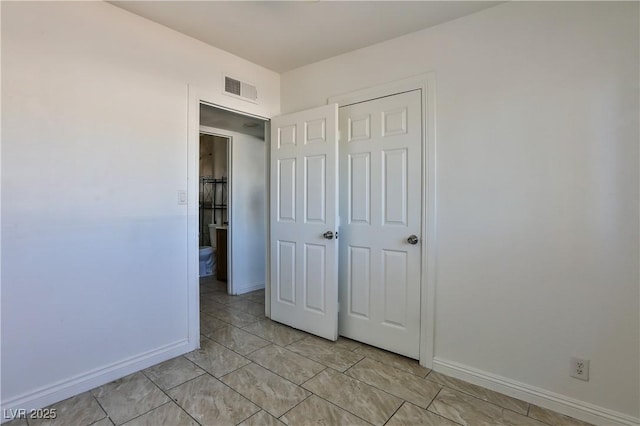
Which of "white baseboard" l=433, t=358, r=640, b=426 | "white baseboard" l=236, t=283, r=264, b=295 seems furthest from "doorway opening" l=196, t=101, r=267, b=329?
"white baseboard" l=433, t=358, r=640, b=426

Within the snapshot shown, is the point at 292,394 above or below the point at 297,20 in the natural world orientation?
below

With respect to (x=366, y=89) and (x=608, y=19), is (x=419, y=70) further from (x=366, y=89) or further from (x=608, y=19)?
(x=608, y=19)

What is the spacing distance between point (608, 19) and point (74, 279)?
335 cm

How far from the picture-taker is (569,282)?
1780mm

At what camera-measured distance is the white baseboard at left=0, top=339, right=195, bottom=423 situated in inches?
68.4

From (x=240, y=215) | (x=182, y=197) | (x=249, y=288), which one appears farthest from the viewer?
(x=249, y=288)

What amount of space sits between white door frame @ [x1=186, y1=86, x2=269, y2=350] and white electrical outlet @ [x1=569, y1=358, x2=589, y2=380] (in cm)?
252

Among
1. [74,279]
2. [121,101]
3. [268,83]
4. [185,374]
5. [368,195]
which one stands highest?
[268,83]

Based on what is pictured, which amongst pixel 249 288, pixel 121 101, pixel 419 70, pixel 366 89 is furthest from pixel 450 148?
pixel 249 288

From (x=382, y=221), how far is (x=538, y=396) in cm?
143

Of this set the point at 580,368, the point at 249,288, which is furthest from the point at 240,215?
the point at 580,368

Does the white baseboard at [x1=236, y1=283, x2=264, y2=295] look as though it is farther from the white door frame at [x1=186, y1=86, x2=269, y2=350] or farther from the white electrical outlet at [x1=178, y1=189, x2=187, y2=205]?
the white electrical outlet at [x1=178, y1=189, x2=187, y2=205]

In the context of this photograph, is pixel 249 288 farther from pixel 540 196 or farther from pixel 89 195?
pixel 540 196

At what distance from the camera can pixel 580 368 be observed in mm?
1752
